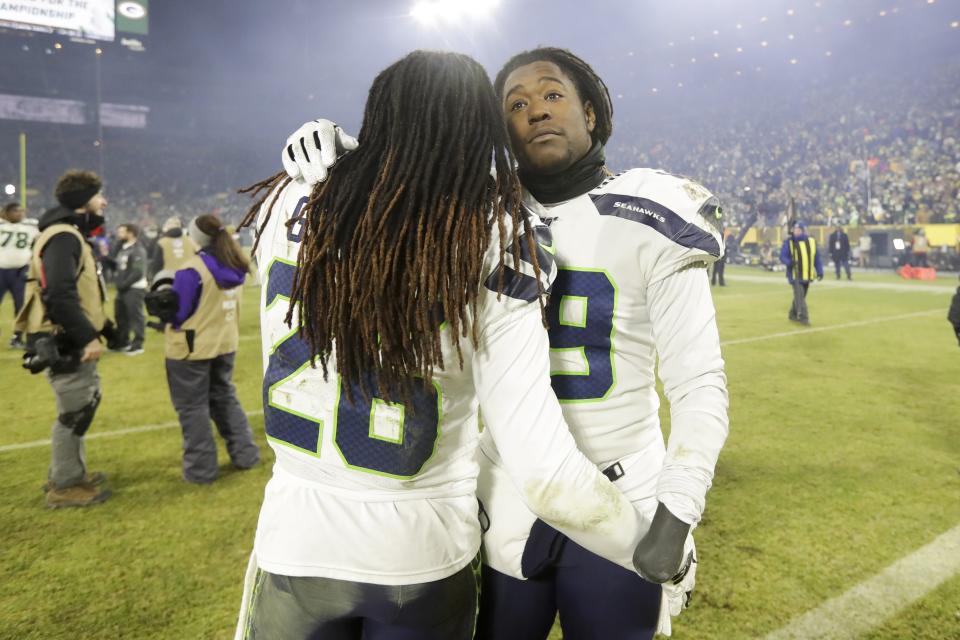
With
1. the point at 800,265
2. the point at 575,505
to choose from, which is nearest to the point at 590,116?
the point at 575,505

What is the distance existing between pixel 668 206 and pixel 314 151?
0.74 m

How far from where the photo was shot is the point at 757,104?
136 feet

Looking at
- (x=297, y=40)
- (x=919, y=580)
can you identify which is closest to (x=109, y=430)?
(x=919, y=580)

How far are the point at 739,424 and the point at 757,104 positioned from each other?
141ft

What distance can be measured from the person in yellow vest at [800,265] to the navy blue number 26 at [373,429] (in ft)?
32.7

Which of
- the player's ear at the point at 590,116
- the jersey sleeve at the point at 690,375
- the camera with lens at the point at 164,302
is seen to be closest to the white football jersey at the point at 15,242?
the camera with lens at the point at 164,302

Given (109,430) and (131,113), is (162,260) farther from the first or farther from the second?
(131,113)

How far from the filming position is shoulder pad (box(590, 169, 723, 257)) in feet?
4.29

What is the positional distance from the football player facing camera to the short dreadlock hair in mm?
71

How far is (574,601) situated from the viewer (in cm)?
136

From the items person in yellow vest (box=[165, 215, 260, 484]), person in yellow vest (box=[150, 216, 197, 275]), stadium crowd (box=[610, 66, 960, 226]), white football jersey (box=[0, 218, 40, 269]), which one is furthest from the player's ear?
stadium crowd (box=[610, 66, 960, 226])

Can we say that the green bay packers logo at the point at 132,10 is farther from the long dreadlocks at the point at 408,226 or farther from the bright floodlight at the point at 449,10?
the long dreadlocks at the point at 408,226

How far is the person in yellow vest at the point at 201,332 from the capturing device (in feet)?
12.6

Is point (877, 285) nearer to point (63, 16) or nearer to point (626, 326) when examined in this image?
point (626, 326)
